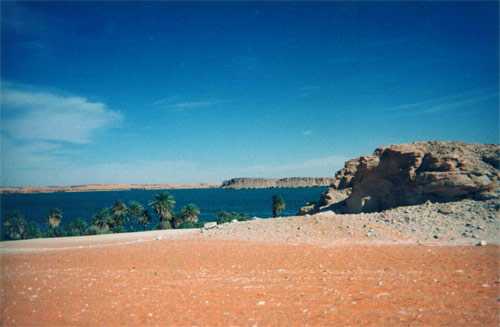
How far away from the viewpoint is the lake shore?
735cm

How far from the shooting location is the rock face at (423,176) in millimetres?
22781

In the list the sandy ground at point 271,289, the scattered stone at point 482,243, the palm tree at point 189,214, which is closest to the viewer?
the sandy ground at point 271,289

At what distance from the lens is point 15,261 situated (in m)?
17.8

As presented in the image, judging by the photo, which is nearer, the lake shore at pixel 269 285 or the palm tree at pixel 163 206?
the lake shore at pixel 269 285

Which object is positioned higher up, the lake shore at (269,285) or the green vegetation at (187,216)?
the lake shore at (269,285)

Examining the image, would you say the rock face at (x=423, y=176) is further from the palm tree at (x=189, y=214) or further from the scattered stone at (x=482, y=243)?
the palm tree at (x=189, y=214)

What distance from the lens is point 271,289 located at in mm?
9422

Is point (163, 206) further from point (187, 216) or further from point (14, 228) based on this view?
point (14, 228)

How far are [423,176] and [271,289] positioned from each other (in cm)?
2070

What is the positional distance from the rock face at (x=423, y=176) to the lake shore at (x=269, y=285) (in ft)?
25.5

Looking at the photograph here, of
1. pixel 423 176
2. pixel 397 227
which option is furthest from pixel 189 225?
pixel 397 227

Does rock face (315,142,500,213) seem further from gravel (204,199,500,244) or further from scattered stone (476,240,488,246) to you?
scattered stone (476,240,488,246)

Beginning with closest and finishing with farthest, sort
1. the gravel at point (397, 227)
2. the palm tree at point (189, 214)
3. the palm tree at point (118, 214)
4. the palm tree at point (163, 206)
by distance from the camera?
the gravel at point (397, 227)
the palm tree at point (163, 206)
the palm tree at point (189, 214)
the palm tree at point (118, 214)

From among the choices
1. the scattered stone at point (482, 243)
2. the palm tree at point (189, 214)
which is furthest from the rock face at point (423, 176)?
the palm tree at point (189, 214)
